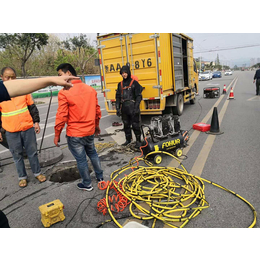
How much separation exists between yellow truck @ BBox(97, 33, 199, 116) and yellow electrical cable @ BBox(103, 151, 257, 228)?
3872 mm

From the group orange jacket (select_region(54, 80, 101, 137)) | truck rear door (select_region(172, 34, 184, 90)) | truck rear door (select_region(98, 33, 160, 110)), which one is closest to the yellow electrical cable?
orange jacket (select_region(54, 80, 101, 137))

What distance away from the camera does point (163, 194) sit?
3135mm

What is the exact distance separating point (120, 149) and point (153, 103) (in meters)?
2.86

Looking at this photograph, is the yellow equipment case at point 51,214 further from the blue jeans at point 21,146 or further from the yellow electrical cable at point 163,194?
the blue jeans at point 21,146

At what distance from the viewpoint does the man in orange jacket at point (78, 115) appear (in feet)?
10.2

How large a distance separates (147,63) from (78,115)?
4630mm

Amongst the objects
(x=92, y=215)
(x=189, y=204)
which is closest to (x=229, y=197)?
→ (x=189, y=204)

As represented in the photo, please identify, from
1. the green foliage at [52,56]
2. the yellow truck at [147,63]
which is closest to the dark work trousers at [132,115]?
the yellow truck at [147,63]

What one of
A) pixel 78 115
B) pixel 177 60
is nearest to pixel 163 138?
pixel 78 115

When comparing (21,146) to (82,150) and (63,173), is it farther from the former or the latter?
(82,150)

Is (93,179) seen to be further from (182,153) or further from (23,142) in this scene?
(182,153)

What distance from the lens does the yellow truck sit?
22.9ft

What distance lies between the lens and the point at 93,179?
3844 millimetres

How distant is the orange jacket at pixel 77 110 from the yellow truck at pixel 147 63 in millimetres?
4257
